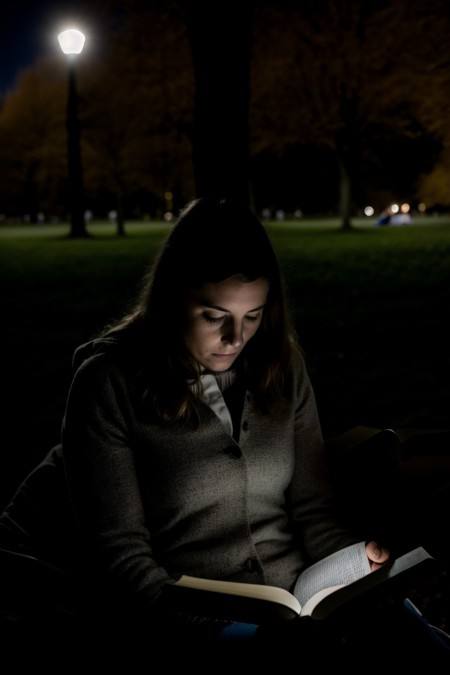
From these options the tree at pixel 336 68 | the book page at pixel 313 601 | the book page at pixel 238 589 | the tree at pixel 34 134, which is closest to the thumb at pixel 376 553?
the book page at pixel 313 601

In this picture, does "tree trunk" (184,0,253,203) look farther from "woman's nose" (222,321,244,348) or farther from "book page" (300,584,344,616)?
"book page" (300,584,344,616)

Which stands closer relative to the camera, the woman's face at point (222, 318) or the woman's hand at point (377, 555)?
the woman's face at point (222, 318)

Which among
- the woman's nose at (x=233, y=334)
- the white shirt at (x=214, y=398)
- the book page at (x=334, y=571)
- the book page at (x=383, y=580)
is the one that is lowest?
the book page at (x=334, y=571)

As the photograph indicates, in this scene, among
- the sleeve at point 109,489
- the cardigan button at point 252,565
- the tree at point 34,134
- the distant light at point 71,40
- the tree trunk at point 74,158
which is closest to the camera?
the sleeve at point 109,489

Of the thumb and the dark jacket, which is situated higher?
the dark jacket

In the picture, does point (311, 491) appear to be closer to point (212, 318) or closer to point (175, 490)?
point (175, 490)

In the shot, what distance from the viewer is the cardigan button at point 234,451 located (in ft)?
7.31

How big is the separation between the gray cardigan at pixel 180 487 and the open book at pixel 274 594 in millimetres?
115

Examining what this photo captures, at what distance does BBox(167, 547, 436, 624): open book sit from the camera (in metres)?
1.82

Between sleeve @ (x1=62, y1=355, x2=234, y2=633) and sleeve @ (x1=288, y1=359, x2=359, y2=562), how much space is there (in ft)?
2.00

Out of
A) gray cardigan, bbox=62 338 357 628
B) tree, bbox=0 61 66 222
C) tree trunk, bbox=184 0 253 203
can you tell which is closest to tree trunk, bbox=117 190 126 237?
tree, bbox=0 61 66 222

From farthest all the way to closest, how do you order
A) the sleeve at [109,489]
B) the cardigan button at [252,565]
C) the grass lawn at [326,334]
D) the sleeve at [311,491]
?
the grass lawn at [326,334] → the sleeve at [311,491] → the cardigan button at [252,565] → the sleeve at [109,489]

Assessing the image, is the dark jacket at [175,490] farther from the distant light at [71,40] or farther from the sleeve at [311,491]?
the distant light at [71,40]

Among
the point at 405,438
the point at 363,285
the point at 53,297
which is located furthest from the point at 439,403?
the point at 53,297
